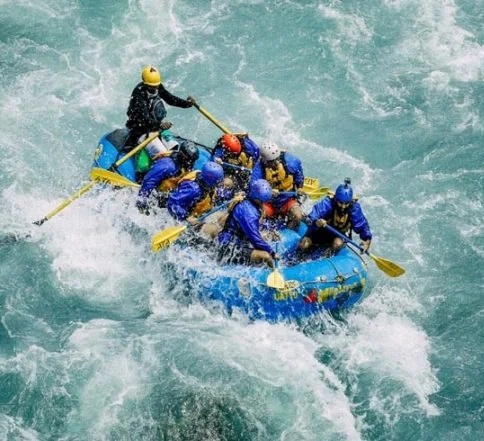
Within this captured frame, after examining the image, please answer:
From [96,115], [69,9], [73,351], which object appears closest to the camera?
[73,351]

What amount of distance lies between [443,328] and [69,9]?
38.1ft

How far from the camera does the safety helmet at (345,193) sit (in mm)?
10562

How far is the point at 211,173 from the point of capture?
11.0 metres

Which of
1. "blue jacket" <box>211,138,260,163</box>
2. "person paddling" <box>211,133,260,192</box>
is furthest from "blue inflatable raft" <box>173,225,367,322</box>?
"blue jacket" <box>211,138,260,163</box>

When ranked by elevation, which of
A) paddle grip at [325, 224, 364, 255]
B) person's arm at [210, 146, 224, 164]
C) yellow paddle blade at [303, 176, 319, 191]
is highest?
paddle grip at [325, 224, 364, 255]

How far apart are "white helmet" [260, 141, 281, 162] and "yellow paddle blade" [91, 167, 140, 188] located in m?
2.08

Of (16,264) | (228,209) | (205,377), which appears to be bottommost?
(16,264)

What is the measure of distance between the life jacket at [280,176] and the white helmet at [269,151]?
14cm

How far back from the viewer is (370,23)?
1758 centimetres

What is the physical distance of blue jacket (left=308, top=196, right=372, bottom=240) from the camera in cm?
1091

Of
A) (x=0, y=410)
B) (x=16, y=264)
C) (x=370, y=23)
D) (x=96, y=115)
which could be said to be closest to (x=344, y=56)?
(x=370, y=23)

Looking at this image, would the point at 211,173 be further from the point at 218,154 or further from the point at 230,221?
the point at 218,154

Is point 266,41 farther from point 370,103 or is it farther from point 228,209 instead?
point 228,209

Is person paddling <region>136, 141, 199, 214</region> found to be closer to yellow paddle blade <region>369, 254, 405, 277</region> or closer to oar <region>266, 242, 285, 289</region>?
oar <region>266, 242, 285, 289</region>
